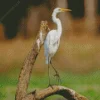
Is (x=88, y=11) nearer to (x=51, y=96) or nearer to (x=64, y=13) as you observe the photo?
(x=64, y=13)

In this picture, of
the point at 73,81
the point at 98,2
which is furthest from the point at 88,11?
the point at 73,81

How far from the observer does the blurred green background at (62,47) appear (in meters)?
8.65

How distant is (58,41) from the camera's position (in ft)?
28.0

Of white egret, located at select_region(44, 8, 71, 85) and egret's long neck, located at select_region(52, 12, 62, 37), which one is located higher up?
egret's long neck, located at select_region(52, 12, 62, 37)

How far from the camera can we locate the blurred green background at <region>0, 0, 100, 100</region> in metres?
8.65

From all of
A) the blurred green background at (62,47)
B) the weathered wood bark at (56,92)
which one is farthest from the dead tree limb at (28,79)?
the blurred green background at (62,47)

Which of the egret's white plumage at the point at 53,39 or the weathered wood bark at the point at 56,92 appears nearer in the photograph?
the weathered wood bark at the point at 56,92

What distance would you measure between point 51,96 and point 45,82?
0.14 meters

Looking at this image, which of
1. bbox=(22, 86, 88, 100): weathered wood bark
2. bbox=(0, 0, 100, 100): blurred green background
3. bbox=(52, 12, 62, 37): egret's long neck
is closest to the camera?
bbox=(22, 86, 88, 100): weathered wood bark

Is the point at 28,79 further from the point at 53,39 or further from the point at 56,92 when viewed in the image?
the point at 53,39

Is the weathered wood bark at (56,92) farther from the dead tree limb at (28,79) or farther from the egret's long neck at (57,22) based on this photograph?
the egret's long neck at (57,22)

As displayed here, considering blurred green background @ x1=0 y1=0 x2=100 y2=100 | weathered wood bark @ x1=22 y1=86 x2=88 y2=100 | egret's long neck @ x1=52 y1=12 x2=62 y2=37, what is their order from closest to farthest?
1. weathered wood bark @ x1=22 y1=86 x2=88 y2=100
2. egret's long neck @ x1=52 y1=12 x2=62 y2=37
3. blurred green background @ x1=0 y1=0 x2=100 y2=100

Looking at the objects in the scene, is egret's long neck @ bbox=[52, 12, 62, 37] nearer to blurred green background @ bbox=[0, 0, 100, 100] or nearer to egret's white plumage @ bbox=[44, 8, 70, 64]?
egret's white plumage @ bbox=[44, 8, 70, 64]

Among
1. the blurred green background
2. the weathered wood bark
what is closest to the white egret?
the blurred green background
